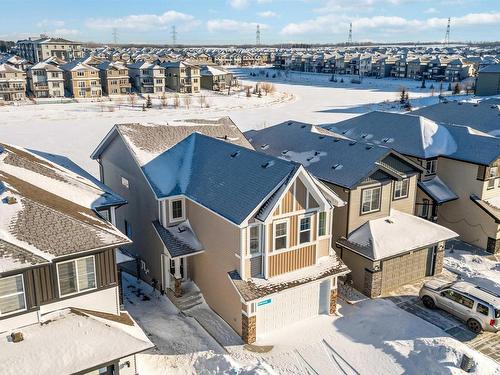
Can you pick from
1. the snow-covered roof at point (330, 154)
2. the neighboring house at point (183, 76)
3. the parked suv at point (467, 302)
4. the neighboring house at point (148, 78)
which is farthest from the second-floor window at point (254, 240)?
the neighboring house at point (183, 76)

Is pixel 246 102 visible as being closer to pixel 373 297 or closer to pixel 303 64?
pixel 373 297

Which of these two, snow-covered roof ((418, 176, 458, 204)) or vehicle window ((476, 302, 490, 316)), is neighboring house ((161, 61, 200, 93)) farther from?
vehicle window ((476, 302, 490, 316))

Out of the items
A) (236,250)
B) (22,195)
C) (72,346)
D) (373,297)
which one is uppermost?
(22,195)

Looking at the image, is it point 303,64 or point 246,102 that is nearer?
point 246,102

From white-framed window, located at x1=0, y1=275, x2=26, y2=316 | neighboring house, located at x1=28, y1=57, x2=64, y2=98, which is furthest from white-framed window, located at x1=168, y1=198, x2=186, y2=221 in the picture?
neighboring house, located at x1=28, y1=57, x2=64, y2=98

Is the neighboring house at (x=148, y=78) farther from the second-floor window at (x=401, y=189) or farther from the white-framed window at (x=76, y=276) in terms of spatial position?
the white-framed window at (x=76, y=276)

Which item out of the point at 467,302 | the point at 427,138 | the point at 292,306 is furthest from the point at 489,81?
the point at 292,306

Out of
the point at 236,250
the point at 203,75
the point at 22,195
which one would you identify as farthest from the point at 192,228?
the point at 203,75
